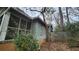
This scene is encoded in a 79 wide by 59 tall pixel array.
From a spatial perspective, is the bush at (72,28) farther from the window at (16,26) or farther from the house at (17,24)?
the window at (16,26)

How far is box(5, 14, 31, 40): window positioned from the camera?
2027 millimetres

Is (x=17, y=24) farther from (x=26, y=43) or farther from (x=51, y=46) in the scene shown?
(x=51, y=46)

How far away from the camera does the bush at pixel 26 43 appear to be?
201 cm

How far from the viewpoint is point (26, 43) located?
2.01 m

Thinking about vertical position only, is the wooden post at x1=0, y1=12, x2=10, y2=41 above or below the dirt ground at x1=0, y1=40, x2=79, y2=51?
above

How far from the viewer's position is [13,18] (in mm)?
2061

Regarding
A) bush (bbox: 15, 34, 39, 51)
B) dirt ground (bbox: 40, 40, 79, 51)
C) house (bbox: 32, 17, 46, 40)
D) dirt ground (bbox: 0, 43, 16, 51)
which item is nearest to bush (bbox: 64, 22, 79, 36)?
dirt ground (bbox: 40, 40, 79, 51)

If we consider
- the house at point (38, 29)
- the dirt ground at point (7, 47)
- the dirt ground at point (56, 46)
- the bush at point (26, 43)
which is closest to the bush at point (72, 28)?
the dirt ground at point (56, 46)

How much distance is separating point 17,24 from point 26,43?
313mm

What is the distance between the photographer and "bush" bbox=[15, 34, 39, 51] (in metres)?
2.01

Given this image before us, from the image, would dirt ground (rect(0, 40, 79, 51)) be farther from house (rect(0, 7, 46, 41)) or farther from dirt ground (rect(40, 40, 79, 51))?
house (rect(0, 7, 46, 41))
